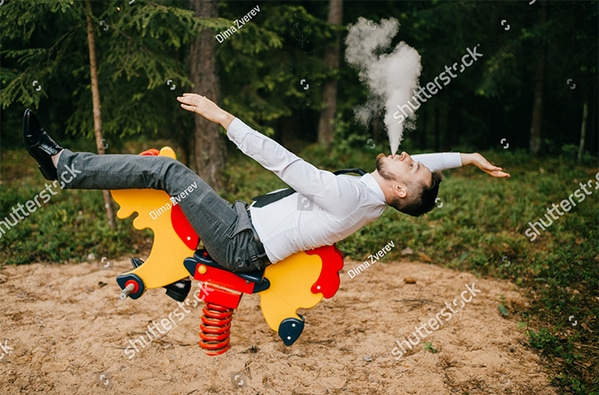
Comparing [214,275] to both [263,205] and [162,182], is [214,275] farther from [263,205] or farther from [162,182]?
[162,182]

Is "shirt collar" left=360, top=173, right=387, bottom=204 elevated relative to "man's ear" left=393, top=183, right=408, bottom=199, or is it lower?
lower

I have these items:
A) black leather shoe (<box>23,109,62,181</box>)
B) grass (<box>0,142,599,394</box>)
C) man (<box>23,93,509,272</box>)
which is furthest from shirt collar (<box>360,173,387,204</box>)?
black leather shoe (<box>23,109,62,181</box>)

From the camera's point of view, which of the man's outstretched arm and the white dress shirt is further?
the man's outstretched arm

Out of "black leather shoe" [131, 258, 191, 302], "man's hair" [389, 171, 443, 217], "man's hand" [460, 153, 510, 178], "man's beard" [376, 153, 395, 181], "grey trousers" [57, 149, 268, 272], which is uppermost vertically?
"man's hand" [460, 153, 510, 178]

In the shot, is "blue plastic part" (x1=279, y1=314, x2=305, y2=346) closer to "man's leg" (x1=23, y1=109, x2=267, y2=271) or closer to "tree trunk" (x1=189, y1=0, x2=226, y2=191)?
"man's leg" (x1=23, y1=109, x2=267, y2=271)

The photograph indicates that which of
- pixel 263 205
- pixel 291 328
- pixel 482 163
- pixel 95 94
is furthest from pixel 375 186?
pixel 95 94

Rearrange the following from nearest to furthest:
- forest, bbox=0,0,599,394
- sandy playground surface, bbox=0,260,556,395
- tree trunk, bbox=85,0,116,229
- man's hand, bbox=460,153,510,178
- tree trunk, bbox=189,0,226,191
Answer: sandy playground surface, bbox=0,260,556,395 < man's hand, bbox=460,153,510,178 < forest, bbox=0,0,599,394 < tree trunk, bbox=85,0,116,229 < tree trunk, bbox=189,0,226,191

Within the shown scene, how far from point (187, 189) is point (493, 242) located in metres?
3.96

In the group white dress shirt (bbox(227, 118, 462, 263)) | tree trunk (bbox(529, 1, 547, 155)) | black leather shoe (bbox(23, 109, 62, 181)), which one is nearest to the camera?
white dress shirt (bbox(227, 118, 462, 263))

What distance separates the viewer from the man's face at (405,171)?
2.99 m

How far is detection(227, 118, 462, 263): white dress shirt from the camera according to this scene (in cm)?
275

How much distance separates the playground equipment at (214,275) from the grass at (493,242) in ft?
5.68

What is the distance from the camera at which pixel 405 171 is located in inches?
118

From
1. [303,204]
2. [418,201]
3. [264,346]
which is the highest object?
[418,201]
